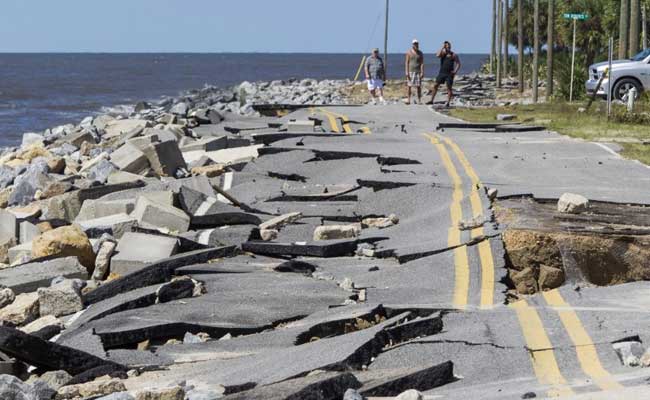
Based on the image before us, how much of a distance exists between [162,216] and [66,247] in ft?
5.52

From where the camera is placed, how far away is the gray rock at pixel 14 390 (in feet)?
21.0

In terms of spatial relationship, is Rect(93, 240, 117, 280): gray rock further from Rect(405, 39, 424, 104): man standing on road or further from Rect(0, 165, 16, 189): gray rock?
Rect(405, 39, 424, 104): man standing on road

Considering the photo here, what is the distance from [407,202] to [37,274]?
4344 millimetres

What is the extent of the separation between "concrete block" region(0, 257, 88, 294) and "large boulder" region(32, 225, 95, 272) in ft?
1.03

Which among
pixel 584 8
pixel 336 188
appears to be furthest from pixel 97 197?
pixel 584 8

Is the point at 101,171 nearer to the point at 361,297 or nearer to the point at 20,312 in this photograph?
the point at 20,312

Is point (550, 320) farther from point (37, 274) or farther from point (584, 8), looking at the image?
point (584, 8)

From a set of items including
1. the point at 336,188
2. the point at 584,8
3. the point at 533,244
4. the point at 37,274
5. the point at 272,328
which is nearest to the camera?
the point at 272,328

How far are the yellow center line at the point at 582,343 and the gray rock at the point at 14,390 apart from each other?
300 cm

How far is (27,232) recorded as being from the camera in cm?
1294

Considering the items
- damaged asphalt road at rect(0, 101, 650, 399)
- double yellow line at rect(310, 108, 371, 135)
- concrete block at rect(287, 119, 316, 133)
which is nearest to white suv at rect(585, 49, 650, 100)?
double yellow line at rect(310, 108, 371, 135)

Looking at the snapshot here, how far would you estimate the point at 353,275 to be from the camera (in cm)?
986

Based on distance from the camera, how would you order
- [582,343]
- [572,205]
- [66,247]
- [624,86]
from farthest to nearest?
[624,86] → [66,247] → [572,205] → [582,343]

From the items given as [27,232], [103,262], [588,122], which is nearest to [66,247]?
[103,262]
